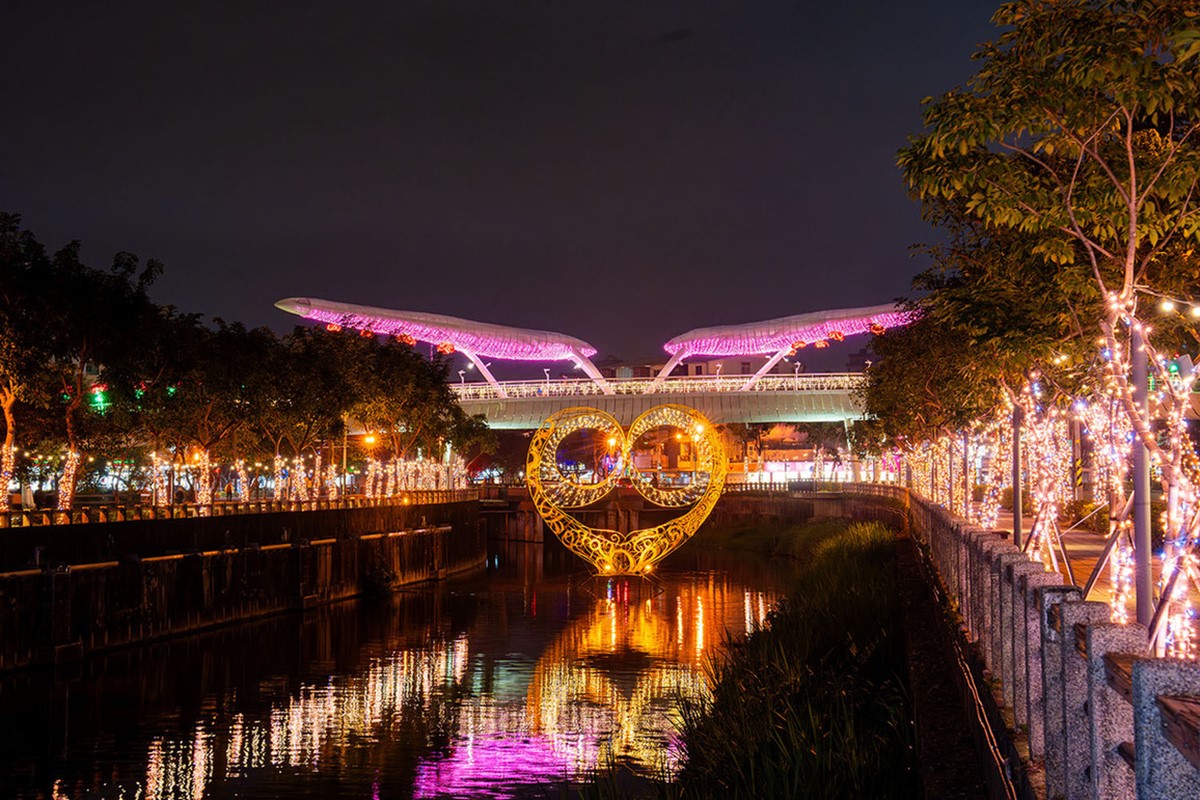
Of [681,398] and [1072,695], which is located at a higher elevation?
[681,398]

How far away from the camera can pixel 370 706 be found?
81.7ft

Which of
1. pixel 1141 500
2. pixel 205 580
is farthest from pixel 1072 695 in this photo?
pixel 205 580

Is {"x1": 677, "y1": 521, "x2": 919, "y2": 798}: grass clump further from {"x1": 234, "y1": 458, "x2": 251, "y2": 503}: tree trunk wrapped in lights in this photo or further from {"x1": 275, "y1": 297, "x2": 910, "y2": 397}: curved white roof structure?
{"x1": 275, "y1": 297, "x2": 910, "y2": 397}: curved white roof structure

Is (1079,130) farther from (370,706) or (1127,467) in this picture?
(370,706)

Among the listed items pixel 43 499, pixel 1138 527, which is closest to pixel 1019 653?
pixel 1138 527

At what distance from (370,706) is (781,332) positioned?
270 feet

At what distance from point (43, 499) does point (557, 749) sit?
6508cm

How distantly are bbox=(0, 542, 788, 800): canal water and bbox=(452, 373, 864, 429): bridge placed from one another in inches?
1830

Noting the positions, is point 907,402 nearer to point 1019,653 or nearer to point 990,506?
point 990,506

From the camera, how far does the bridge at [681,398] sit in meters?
87.1

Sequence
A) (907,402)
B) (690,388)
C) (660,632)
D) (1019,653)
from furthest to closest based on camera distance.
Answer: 1. (690,388)
2. (907,402)
3. (660,632)
4. (1019,653)

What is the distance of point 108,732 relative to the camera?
2164 cm

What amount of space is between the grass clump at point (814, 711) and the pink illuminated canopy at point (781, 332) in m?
75.4

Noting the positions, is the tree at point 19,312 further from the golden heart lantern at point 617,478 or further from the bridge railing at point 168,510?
the golden heart lantern at point 617,478
